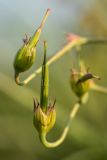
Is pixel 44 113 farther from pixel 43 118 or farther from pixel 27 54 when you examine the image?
pixel 27 54

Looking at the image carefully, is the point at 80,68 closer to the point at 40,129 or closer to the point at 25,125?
the point at 40,129

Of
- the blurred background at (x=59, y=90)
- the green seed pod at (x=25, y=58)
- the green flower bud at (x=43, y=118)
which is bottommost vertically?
the blurred background at (x=59, y=90)

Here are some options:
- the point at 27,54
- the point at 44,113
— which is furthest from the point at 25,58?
the point at 44,113

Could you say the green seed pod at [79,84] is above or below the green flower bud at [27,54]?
below

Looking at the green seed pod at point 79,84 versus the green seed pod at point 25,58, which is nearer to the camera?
the green seed pod at point 25,58

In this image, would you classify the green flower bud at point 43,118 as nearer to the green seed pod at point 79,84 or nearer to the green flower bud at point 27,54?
the green flower bud at point 27,54

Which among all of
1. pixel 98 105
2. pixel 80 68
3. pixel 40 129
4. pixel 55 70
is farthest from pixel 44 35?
pixel 40 129

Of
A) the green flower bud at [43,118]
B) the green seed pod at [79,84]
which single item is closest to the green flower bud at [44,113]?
the green flower bud at [43,118]
